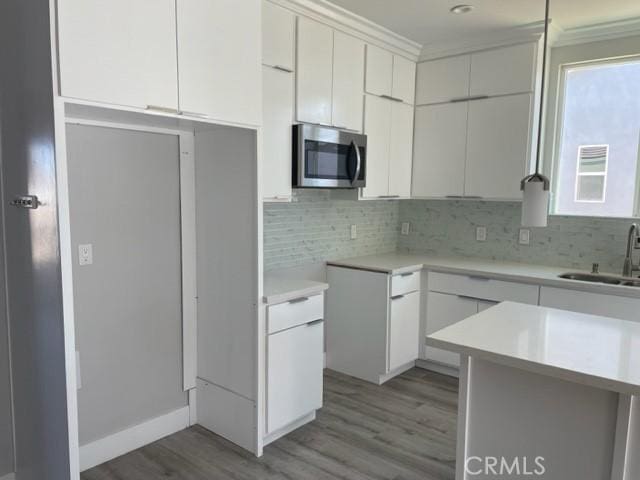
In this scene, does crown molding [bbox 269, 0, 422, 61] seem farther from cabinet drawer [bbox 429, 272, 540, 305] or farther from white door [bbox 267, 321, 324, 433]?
white door [bbox 267, 321, 324, 433]

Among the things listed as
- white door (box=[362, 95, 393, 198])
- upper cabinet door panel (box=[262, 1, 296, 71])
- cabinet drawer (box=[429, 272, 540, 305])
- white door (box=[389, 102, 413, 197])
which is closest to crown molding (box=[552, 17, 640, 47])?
white door (box=[389, 102, 413, 197])

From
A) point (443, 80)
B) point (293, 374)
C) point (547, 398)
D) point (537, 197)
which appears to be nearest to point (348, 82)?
point (443, 80)

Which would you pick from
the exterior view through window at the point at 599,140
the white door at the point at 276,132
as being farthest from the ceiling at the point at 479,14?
the white door at the point at 276,132

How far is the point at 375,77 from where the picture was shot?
11.4 ft

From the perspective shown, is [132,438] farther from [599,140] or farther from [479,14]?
[599,140]

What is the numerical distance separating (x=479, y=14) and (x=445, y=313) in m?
2.08

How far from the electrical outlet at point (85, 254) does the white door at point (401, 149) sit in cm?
223

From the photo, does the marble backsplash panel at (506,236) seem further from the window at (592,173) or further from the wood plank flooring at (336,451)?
the wood plank flooring at (336,451)

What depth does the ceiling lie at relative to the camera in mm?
2879

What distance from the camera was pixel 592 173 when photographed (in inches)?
138

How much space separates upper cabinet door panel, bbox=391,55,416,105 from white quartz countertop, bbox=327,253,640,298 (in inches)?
50.8

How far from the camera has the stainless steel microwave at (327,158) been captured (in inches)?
114

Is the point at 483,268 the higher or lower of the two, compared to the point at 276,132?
lower
